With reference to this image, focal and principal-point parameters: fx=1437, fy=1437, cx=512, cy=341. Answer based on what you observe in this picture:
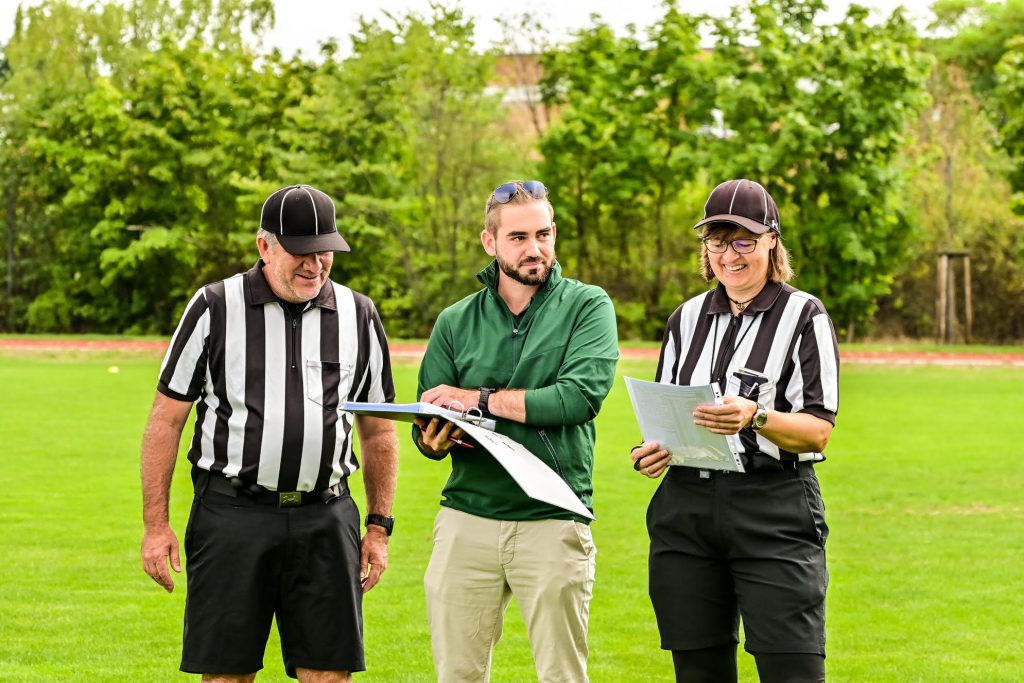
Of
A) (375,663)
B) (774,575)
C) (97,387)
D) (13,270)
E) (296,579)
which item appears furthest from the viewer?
(13,270)

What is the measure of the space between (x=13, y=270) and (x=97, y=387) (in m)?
22.7

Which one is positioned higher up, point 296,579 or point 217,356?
point 217,356

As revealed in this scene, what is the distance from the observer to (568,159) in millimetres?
37375

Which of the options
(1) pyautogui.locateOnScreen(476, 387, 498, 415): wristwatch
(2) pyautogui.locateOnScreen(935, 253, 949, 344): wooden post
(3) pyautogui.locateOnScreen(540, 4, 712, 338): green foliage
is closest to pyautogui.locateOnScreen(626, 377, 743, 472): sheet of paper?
(1) pyautogui.locateOnScreen(476, 387, 498, 415): wristwatch

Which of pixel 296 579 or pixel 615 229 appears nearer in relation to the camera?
pixel 296 579

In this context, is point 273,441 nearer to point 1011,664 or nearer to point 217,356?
point 217,356

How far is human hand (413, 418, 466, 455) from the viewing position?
149 inches

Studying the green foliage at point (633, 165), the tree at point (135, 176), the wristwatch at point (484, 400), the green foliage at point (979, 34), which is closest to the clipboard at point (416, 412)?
the wristwatch at point (484, 400)

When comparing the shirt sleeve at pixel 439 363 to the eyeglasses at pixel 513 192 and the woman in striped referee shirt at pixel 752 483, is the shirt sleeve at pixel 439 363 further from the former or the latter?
the woman in striped referee shirt at pixel 752 483

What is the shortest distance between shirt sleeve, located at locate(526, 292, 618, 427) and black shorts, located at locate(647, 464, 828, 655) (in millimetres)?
325

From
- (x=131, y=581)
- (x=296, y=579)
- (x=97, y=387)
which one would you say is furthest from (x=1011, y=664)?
(x=97, y=387)

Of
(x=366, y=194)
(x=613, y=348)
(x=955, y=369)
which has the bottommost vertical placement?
(x=955, y=369)

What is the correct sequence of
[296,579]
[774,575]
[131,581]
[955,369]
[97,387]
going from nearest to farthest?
[774,575] < [296,579] < [131,581] < [97,387] < [955,369]

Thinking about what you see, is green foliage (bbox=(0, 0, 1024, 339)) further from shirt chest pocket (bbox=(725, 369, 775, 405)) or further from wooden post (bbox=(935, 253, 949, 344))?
shirt chest pocket (bbox=(725, 369, 775, 405))
